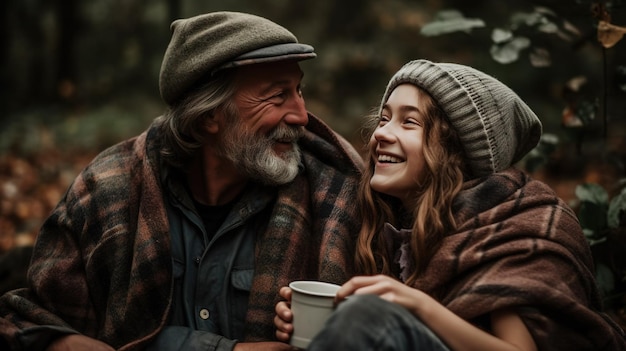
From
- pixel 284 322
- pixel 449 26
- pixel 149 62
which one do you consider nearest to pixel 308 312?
pixel 284 322

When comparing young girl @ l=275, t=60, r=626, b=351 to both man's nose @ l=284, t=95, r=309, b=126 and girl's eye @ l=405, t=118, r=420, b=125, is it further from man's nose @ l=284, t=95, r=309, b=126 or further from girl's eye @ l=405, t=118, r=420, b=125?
man's nose @ l=284, t=95, r=309, b=126

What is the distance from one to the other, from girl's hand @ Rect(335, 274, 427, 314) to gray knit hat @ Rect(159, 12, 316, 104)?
1.18 metres

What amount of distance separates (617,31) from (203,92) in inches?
77.8

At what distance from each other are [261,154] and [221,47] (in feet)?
1.65

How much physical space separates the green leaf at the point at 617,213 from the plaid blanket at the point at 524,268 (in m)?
0.81

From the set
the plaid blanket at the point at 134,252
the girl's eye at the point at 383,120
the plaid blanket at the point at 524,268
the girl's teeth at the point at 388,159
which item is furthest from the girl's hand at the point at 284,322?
the girl's eye at the point at 383,120

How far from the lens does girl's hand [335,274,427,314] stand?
7.04 ft

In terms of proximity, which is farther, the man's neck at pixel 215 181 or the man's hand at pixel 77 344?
the man's neck at pixel 215 181

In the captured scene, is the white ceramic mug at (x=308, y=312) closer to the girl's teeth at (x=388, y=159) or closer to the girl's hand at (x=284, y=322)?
the girl's hand at (x=284, y=322)

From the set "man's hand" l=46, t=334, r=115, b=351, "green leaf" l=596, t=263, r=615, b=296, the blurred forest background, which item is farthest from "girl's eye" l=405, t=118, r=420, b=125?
the blurred forest background

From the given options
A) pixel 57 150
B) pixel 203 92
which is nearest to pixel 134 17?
pixel 57 150

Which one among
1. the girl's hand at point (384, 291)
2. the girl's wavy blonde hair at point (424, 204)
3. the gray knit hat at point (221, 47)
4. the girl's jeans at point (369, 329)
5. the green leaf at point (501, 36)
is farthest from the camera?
the green leaf at point (501, 36)

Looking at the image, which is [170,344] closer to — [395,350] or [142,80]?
[395,350]

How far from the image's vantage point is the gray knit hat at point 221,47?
2975 millimetres
